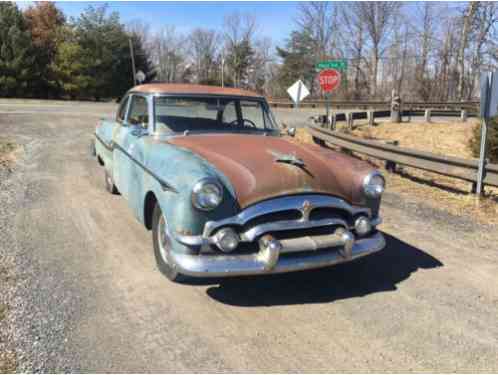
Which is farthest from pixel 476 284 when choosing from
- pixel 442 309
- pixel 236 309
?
pixel 236 309

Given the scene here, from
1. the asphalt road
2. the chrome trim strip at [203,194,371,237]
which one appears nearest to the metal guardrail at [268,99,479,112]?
the asphalt road

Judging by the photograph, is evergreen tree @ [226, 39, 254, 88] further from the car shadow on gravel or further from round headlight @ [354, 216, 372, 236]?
round headlight @ [354, 216, 372, 236]

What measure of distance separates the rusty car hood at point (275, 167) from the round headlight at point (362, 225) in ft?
0.54

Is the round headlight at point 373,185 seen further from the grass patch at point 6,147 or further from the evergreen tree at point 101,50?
the evergreen tree at point 101,50

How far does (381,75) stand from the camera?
4853 cm

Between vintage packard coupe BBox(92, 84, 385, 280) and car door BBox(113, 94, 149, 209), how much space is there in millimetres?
20

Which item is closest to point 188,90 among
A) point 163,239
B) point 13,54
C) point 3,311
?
point 163,239

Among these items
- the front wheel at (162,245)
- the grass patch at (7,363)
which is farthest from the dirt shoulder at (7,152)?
the grass patch at (7,363)

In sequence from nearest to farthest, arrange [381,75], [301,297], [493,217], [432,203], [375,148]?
[301,297] < [493,217] < [432,203] < [375,148] < [381,75]

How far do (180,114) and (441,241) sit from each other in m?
3.33

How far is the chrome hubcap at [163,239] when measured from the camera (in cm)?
339

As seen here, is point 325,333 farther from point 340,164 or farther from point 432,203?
point 432,203

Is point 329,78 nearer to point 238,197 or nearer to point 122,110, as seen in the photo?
point 122,110

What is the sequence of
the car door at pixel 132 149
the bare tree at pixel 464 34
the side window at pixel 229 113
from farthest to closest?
the bare tree at pixel 464 34, the side window at pixel 229 113, the car door at pixel 132 149
